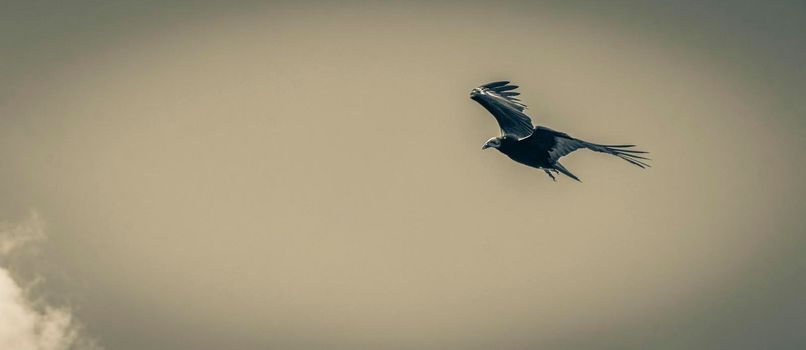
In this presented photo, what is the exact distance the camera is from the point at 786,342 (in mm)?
113625

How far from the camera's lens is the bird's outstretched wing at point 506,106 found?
49500 millimetres

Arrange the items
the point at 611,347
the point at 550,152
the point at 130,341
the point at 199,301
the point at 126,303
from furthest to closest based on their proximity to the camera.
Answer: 1. the point at 199,301
2. the point at 126,303
3. the point at 611,347
4. the point at 130,341
5. the point at 550,152

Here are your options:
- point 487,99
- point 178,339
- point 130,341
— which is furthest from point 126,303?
point 487,99

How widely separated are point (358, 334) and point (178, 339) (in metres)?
19.9

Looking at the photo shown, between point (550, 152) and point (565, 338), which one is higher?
point (565, 338)

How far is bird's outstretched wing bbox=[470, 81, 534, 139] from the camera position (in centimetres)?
4950

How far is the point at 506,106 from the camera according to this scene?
4969 cm

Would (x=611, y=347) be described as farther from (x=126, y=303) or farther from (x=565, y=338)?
(x=126, y=303)

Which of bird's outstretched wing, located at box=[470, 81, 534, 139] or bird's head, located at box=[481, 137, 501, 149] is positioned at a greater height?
bird's outstretched wing, located at box=[470, 81, 534, 139]

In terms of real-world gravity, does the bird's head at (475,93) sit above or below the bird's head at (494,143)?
above

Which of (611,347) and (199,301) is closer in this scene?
(611,347)

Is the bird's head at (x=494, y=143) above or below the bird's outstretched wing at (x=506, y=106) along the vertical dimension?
below

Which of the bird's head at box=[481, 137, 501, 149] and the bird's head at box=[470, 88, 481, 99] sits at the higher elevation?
the bird's head at box=[470, 88, 481, 99]

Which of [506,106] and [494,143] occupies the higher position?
[506,106]
